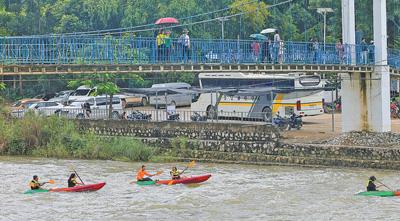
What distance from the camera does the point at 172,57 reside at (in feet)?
126

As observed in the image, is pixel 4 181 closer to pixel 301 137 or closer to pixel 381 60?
pixel 301 137

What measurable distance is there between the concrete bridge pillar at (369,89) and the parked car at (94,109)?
39.1 ft

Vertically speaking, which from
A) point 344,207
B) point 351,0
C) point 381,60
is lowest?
point 344,207

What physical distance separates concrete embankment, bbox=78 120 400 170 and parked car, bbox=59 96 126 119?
13.8 ft

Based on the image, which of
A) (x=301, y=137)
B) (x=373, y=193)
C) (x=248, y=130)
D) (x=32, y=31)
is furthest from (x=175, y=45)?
(x=32, y=31)

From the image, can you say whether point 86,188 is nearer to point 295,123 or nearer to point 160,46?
point 160,46

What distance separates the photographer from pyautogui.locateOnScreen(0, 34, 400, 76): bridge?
35.8m

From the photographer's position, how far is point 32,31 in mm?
64625

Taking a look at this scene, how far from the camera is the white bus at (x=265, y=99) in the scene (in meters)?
46.2

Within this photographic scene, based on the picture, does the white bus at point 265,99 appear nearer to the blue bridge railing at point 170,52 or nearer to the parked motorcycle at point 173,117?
the parked motorcycle at point 173,117

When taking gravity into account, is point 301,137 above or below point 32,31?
below

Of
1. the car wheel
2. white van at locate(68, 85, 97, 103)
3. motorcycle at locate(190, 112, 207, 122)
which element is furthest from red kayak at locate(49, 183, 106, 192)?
white van at locate(68, 85, 97, 103)

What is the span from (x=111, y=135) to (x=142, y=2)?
21.5m

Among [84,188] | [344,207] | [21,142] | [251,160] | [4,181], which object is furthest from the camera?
[21,142]
